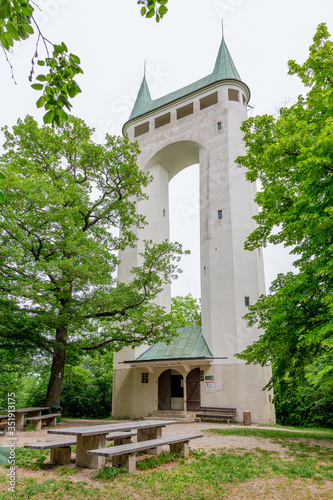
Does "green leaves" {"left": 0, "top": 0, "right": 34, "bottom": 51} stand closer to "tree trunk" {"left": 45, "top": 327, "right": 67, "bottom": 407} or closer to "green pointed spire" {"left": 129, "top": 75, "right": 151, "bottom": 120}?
"tree trunk" {"left": 45, "top": 327, "right": 67, "bottom": 407}

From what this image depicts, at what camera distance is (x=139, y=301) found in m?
15.8

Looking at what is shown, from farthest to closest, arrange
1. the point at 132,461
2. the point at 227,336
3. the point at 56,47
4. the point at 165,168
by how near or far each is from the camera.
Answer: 1. the point at 165,168
2. the point at 227,336
3. the point at 132,461
4. the point at 56,47

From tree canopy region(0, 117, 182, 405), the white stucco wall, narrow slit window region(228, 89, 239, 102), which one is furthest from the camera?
narrow slit window region(228, 89, 239, 102)

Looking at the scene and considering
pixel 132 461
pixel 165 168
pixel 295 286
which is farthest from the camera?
pixel 165 168

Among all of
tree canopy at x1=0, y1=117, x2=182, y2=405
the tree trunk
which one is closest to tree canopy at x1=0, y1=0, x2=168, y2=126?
tree canopy at x1=0, y1=117, x2=182, y2=405

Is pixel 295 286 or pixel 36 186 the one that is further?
Result: pixel 36 186

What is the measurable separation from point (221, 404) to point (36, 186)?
41.1 feet

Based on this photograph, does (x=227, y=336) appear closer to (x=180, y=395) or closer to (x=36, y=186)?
(x=180, y=395)

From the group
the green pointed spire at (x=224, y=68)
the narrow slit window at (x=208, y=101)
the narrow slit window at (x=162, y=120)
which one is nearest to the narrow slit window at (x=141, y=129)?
the narrow slit window at (x=162, y=120)

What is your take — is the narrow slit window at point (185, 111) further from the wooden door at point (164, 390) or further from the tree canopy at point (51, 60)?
the tree canopy at point (51, 60)

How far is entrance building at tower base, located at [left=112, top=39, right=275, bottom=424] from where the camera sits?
17.8m

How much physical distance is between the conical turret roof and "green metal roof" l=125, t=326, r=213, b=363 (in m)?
14.8

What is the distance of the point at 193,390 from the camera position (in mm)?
18594

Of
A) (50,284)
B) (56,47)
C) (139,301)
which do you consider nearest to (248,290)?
(139,301)
